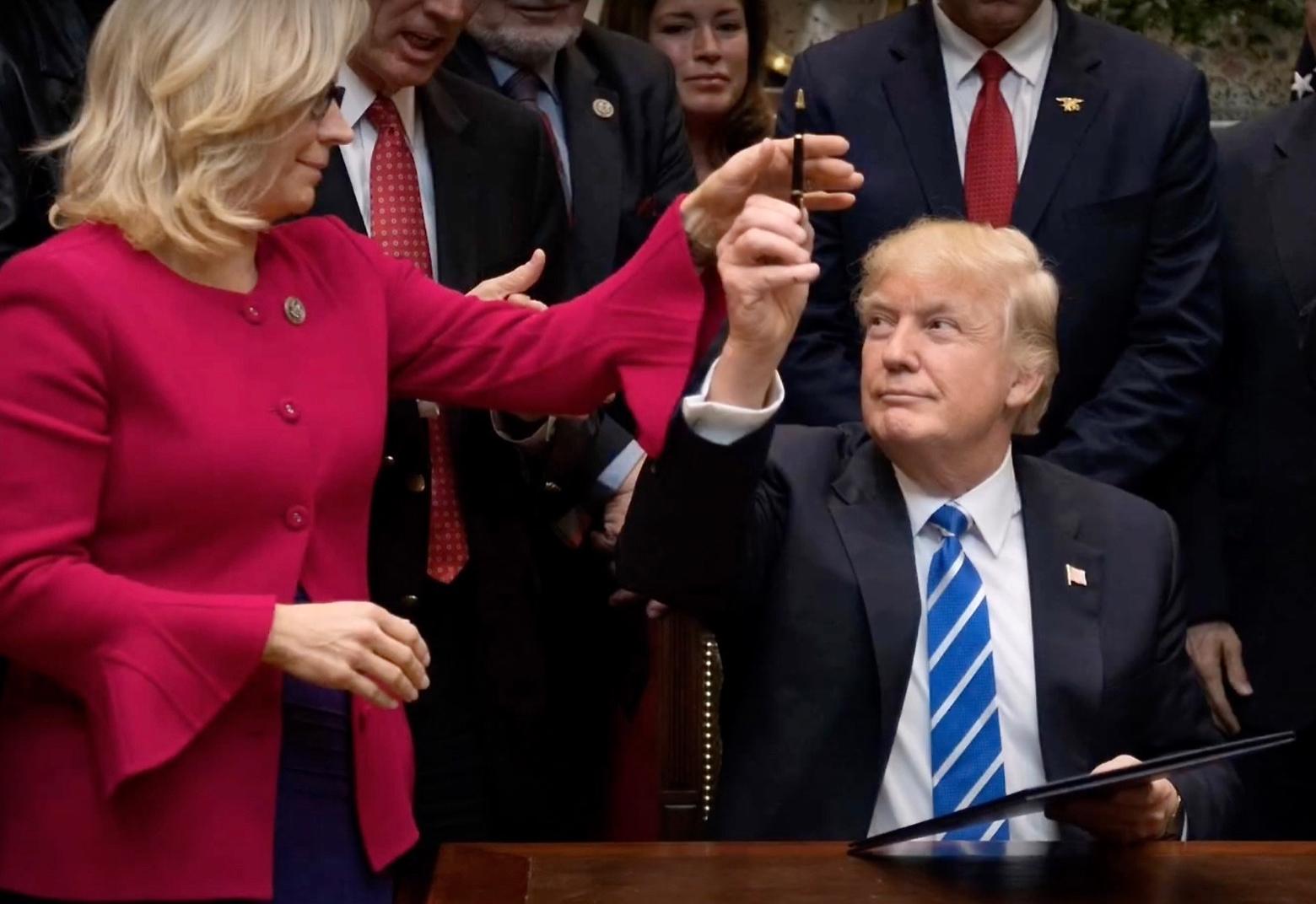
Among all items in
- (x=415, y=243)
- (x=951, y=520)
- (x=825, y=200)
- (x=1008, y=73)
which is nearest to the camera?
(x=825, y=200)

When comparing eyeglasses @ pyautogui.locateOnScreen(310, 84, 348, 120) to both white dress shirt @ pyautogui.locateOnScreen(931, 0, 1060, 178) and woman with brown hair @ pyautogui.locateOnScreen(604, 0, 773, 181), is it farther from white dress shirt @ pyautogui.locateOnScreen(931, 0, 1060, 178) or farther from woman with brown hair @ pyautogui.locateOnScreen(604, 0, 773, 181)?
woman with brown hair @ pyautogui.locateOnScreen(604, 0, 773, 181)

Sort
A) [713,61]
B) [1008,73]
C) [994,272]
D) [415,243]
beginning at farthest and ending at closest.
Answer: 1. [713,61]
2. [1008,73]
3. [415,243]
4. [994,272]

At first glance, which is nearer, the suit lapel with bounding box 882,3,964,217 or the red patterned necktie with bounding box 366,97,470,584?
the red patterned necktie with bounding box 366,97,470,584

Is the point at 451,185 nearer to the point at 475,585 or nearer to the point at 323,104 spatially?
the point at 475,585

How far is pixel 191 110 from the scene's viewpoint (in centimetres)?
213

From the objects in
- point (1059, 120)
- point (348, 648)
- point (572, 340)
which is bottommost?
point (1059, 120)

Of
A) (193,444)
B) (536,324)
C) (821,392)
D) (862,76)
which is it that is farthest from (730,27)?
(193,444)

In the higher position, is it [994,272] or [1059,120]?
[994,272]

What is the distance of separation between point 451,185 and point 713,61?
1.13 meters

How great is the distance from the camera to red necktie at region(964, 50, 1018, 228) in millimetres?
3543

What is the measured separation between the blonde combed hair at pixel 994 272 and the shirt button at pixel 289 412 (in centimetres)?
95

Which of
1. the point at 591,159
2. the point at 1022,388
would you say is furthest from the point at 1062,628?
the point at 591,159

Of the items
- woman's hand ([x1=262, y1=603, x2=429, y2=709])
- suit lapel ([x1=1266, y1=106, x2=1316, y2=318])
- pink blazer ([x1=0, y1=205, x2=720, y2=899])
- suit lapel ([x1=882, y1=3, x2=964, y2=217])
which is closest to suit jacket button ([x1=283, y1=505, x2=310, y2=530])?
pink blazer ([x1=0, y1=205, x2=720, y2=899])

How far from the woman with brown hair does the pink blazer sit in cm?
179
